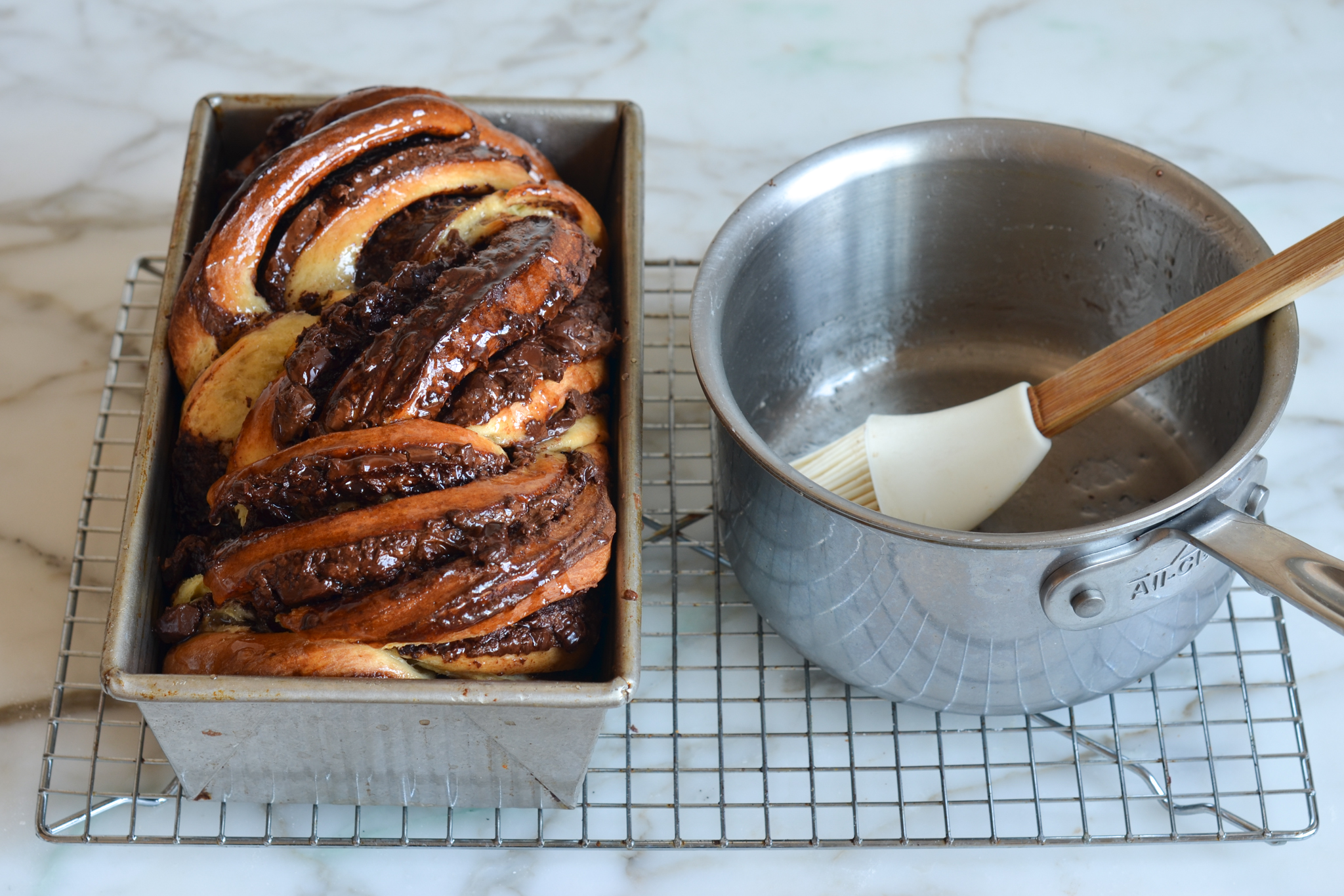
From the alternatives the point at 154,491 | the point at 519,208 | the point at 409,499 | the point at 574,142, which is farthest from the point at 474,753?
the point at 574,142

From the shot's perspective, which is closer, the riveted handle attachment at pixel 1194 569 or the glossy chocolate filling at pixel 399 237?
the riveted handle attachment at pixel 1194 569

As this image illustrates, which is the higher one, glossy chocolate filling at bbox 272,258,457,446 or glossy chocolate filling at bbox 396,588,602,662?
glossy chocolate filling at bbox 272,258,457,446

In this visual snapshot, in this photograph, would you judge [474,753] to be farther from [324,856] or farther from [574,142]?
[574,142]

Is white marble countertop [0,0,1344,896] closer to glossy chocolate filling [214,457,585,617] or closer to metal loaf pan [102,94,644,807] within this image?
metal loaf pan [102,94,644,807]

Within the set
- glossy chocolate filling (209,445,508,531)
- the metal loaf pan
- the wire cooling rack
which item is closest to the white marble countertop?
the wire cooling rack

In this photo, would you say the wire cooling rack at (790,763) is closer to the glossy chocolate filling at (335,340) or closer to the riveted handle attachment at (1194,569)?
the riveted handle attachment at (1194,569)

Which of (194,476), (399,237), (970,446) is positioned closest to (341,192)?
(399,237)

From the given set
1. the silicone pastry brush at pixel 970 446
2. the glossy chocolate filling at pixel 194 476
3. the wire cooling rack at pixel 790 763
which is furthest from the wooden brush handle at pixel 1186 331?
the glossy chocolate filling at pixel 194 476

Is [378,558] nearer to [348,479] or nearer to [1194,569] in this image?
[348,479]
